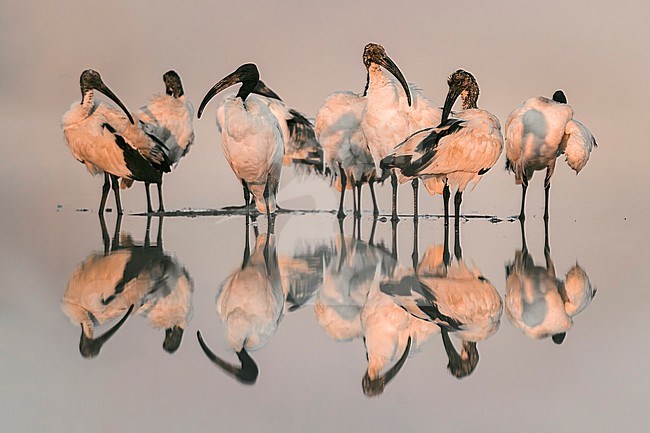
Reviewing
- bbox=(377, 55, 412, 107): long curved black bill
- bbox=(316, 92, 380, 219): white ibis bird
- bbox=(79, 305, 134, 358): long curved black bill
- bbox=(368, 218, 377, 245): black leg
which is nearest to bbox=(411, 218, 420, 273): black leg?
bbox=(368, 218, 377, 245): black leg

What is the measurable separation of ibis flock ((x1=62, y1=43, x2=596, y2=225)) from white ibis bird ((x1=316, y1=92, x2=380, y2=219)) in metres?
0.01

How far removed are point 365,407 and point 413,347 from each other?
2.51 feet

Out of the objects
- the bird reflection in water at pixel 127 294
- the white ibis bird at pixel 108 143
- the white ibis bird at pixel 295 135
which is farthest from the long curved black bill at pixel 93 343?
the white ibis bird at pixel 295 135

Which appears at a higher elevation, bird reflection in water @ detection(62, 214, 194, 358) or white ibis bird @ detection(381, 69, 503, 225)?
white ibis bird @ detection(381, 69, 503, 225)

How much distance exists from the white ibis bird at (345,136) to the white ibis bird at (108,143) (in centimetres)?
175

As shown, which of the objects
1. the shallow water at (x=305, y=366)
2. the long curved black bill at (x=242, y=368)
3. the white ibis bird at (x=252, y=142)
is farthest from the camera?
the white ibis bird at (x=252, y=142)

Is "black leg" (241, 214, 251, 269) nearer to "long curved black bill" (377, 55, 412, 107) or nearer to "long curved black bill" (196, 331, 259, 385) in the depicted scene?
"long curved black bill" (377, 55, 412, 107)

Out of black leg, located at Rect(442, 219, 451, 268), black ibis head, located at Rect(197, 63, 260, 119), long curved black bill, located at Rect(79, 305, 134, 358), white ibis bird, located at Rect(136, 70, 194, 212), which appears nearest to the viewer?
long curved black bill, located at Rect(79, 305, 134, 358)

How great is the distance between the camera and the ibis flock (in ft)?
25.6

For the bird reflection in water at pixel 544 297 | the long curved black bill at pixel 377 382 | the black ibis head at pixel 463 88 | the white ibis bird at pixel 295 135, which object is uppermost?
the black ibis head at pixel 463 88

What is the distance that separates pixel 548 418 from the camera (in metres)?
2.73

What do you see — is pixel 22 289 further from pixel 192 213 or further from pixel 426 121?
pixel 192 213

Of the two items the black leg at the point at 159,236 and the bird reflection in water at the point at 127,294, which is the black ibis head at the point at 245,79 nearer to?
the black leg at the point at 159,236

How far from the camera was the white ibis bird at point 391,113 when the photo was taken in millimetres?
8875
